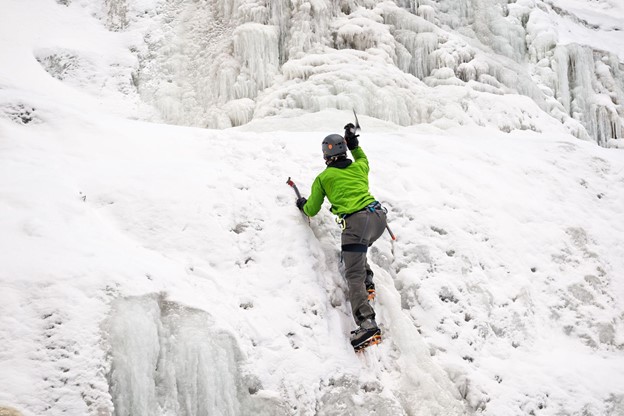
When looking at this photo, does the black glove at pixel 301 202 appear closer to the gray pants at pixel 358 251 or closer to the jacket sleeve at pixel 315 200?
the jacket sleeve at pixel 315 200

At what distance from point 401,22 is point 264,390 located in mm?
14507

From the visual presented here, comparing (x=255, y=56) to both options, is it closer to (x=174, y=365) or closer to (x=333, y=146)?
(x=333, y=146)

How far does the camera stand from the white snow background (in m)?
4.12

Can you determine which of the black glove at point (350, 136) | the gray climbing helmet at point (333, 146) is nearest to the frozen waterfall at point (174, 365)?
the gray climbing helmet at point (333, 146)

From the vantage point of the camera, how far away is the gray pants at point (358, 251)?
504 cm

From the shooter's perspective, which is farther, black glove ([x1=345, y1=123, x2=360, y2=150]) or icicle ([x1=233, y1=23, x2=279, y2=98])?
icicle ([x1=233, y1=23, x2=279, y2=98])

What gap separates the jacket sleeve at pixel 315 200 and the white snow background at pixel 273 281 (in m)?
0.27

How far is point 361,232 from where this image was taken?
17.2 feet

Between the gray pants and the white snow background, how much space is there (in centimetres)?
38

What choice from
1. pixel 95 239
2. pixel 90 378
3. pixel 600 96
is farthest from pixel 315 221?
pixel 600 96

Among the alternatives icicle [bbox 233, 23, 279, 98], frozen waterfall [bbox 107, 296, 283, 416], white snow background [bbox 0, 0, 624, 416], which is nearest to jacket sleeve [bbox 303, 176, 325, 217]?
white snow background [bbox 0, 0, 624, 416]

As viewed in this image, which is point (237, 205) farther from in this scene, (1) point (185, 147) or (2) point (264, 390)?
(2) point (264, 390)

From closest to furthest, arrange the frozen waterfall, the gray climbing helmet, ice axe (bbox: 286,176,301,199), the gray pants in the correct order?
the frozen waterfall < the gray pants < the gray climbing helmet < ice axe (bbox: 286,176,301,199)

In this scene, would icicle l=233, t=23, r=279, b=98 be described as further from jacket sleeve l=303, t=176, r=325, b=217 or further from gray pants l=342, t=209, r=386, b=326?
gray pants l=342, t=209, r=386, b=326
